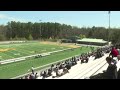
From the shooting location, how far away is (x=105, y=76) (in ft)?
16.2

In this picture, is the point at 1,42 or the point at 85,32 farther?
the point at 1,42

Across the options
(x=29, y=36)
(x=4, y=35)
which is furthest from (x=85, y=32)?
(x=4, y=35)
